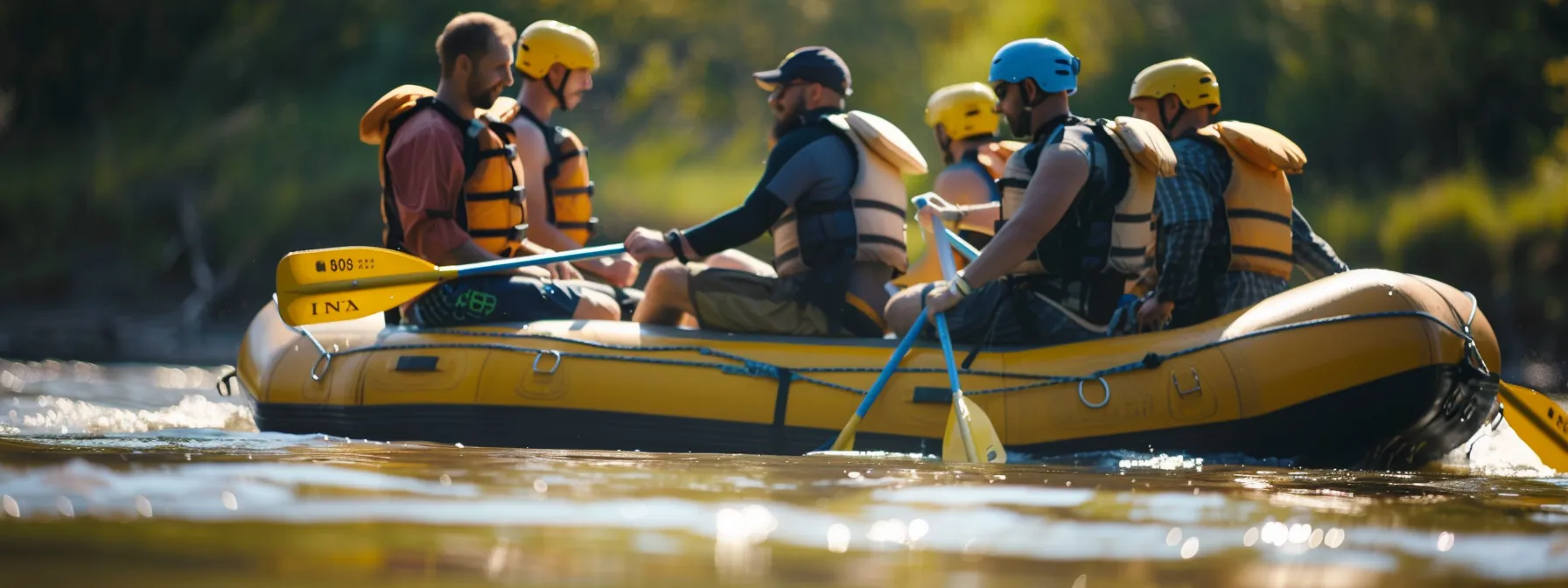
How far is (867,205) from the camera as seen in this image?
6188 millimetres

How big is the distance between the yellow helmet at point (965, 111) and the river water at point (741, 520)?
7.58ft

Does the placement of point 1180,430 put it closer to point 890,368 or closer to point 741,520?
point 890,368

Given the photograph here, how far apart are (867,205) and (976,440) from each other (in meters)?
1.00

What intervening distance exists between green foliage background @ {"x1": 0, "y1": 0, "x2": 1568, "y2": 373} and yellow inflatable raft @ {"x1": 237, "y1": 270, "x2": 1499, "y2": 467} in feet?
25.9

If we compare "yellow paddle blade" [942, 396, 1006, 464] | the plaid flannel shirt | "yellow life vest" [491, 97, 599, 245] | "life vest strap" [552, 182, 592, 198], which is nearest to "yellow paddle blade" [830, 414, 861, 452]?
"yellow paddle blade" [942, 396, 1006, 464]

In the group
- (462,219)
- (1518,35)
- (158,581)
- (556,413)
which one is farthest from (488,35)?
(1518,35)

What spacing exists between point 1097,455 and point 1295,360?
27.4 inches

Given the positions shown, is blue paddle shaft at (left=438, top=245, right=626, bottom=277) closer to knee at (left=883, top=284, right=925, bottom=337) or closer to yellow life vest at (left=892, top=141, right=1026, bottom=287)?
knee at (left=883, top=284, right=925, bottom=337)

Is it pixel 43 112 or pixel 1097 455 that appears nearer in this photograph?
pixel 1097 455

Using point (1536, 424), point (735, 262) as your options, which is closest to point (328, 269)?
point (735, 262)

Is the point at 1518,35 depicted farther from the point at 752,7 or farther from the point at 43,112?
the point at 43,112

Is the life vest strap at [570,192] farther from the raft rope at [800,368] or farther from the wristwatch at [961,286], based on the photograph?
the wristwatch at [961,286]

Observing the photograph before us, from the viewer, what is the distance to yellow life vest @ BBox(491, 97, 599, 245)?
24.0 feet

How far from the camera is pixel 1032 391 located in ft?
19.2
